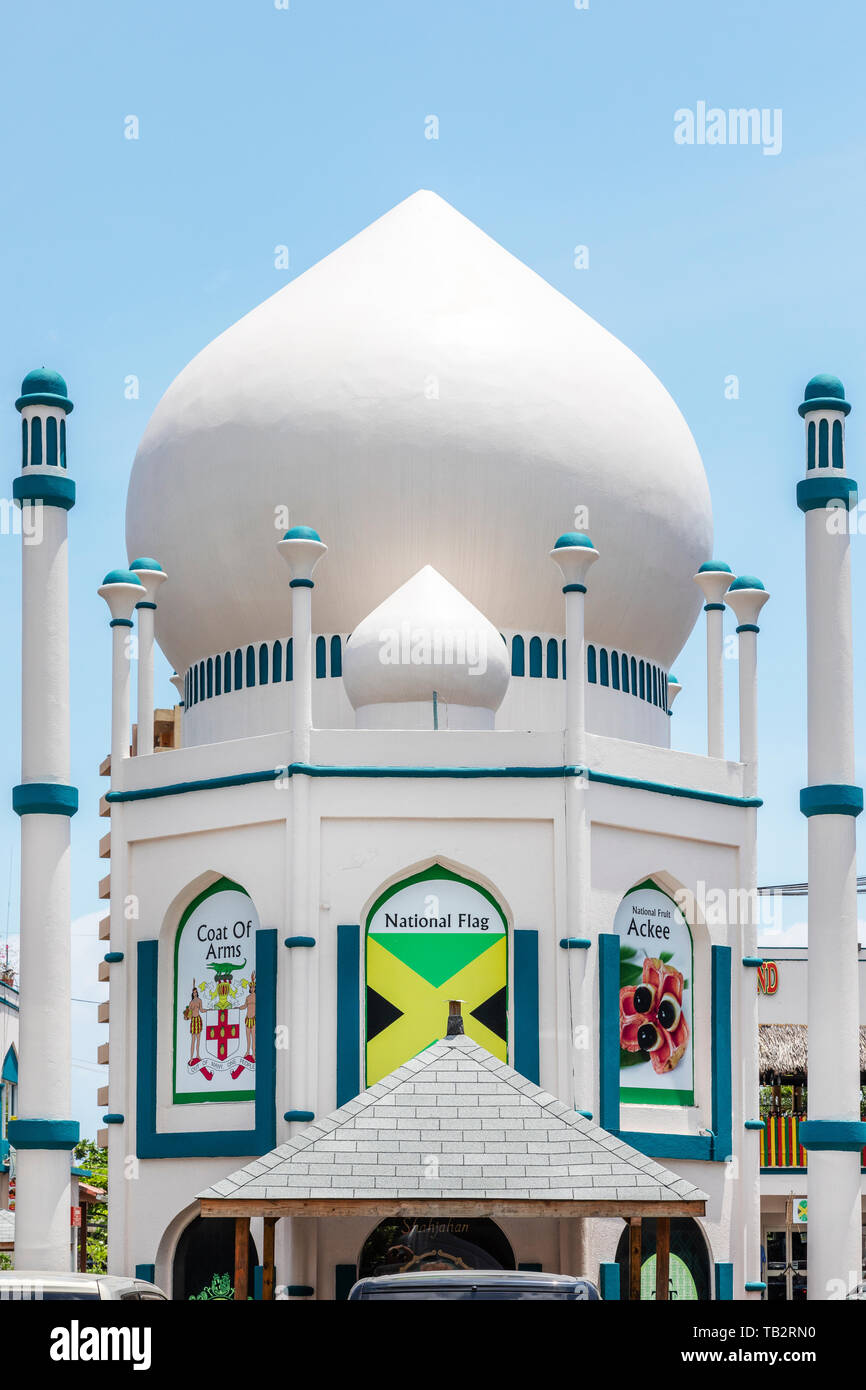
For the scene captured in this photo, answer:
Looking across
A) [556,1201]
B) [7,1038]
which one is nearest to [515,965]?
[556,1201]

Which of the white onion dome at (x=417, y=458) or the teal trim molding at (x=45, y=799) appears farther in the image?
the white onion dome at (x=417, y=458)

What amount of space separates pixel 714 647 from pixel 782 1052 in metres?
12.9

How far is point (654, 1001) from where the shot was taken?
2633 cm

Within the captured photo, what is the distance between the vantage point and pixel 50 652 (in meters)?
25.6

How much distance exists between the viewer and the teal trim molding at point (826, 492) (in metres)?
26.5

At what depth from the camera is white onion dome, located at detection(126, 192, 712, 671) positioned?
A: 28578 millimetres

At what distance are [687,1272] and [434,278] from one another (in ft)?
44.1

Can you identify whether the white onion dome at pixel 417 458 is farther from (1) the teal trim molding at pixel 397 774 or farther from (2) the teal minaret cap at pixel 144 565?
(1) the teal trim molding at pixel 397 774

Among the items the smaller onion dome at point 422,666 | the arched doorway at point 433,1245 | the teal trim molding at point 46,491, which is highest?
the teal trim molding at point 46,491

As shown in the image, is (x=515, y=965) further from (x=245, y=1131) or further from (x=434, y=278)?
(x=434, y=278)

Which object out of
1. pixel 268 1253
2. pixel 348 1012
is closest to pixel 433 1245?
pixel 348 1012

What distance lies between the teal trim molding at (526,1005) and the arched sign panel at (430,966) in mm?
212

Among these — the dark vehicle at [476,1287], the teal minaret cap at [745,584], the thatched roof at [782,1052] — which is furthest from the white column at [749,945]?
the dark vehicle at [476,1287]
